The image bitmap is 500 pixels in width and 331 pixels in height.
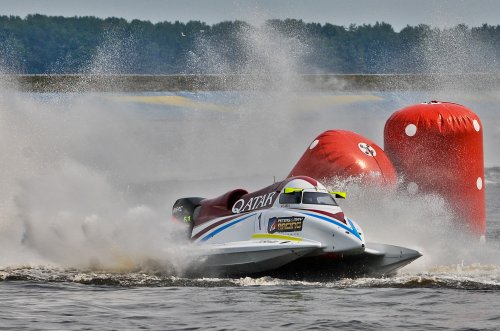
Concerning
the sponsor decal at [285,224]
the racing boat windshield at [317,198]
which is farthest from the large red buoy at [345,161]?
the sponsor decal at [285,224]

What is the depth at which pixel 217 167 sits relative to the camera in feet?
108

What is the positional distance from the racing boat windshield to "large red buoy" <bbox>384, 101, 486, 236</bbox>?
3969 millimetres

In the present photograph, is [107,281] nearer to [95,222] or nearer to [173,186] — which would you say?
[95,222]

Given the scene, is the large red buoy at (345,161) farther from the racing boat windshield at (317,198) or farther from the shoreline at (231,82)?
the shoreline at (231,82)

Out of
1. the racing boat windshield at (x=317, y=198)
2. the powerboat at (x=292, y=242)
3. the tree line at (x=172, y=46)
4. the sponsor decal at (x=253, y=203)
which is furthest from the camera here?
the tree line at (x=172, y=46)

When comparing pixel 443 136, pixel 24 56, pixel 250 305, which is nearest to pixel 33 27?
pixel 24 56

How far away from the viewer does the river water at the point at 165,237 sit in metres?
15.4

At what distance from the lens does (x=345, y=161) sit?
71.8 feet

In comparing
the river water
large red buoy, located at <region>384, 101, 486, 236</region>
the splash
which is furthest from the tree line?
large red buoy, located at <region>384, 101, 486, 236</region>

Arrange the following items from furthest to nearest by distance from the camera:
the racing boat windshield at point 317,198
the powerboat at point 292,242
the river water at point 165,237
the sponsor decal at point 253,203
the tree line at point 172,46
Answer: the tree line at point 172,46
the sponsor decal at point 253,203
the racing boat windshield at point 317,198
the powerboat at point 292,242
the river water at point 165,237

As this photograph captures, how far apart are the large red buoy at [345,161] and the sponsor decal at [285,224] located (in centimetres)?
328

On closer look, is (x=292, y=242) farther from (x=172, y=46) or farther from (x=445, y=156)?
(x=172, y=46)

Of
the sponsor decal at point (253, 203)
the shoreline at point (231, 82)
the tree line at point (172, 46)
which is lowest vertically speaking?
the sponsor decal at point (253, 203)

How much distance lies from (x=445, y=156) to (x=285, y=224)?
4895 millimetres
